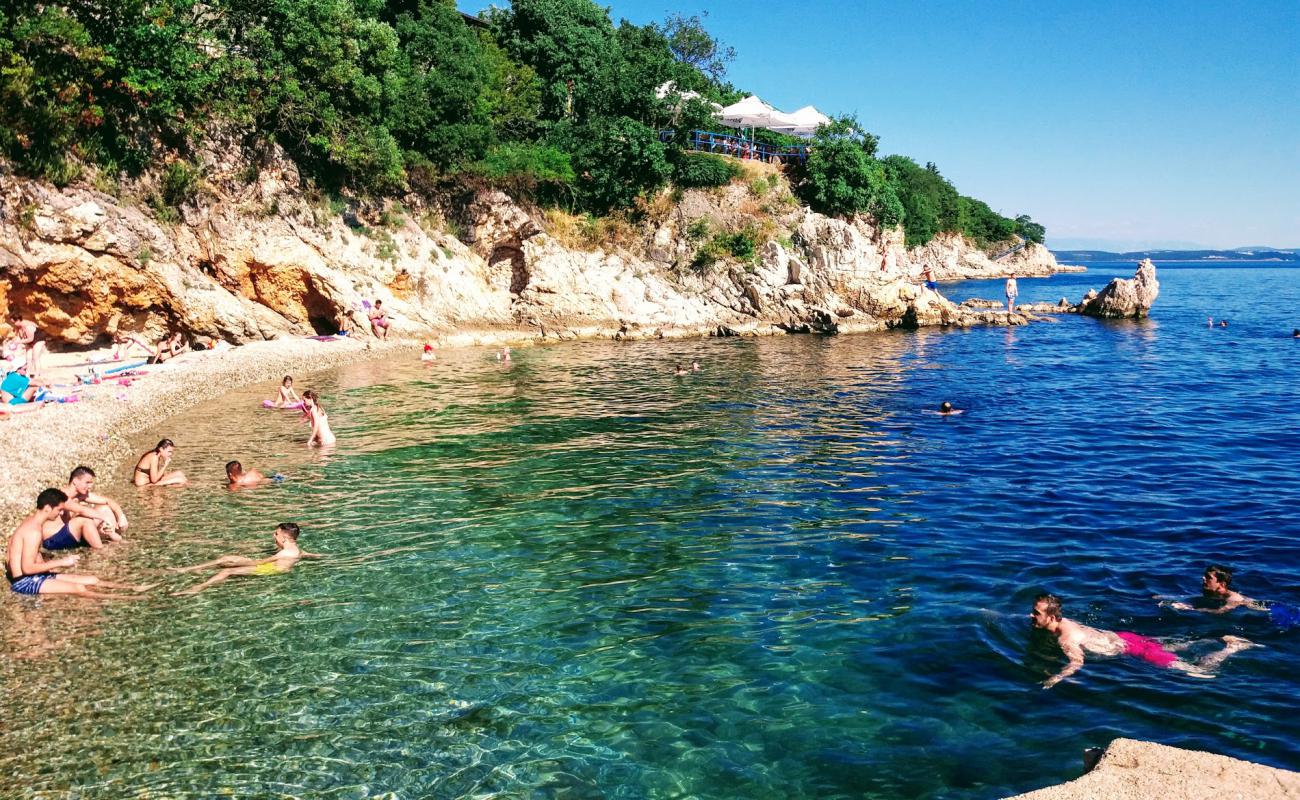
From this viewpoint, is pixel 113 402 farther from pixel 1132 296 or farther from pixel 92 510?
pixel 1132 296

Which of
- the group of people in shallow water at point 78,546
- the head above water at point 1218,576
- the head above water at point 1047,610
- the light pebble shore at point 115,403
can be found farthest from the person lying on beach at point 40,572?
the head above water at point 1218,576

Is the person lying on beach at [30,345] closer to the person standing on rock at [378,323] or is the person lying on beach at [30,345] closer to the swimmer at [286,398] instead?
the swimmer at [286,398]

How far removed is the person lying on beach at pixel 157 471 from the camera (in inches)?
555

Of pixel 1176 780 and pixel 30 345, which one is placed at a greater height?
pixel 30 345

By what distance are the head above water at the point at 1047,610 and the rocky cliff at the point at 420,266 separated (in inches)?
1077

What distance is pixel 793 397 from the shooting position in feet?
78.2

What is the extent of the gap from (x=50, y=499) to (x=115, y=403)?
1061 centimetres

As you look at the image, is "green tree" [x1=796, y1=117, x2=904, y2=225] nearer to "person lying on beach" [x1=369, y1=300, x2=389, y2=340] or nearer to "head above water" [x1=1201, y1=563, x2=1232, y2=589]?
"person lying on beach" [x1=369, y1=300, x2=389, y2=340]

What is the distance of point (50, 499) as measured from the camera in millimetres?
10266

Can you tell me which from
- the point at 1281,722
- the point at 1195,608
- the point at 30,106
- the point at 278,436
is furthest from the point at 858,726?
the point at 30,106

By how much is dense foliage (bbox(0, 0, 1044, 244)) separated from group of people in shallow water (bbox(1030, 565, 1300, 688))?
2902 cm

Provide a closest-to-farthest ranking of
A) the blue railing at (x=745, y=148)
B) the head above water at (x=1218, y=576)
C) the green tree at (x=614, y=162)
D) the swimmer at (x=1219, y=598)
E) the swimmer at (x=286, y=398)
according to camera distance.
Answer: the swimmer at (x=1219, y=598) → the head above water at (x=1218, y=576) → the swimmer at (x=286, y=398) → the green tree at (x=614, y=162) → the blue railing at (x=745, y=148)

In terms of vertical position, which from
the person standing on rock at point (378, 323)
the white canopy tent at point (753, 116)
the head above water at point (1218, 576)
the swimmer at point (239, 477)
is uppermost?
the white canopy tent at point (753, 116)

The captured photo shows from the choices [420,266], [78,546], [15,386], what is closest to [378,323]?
[420,266]
